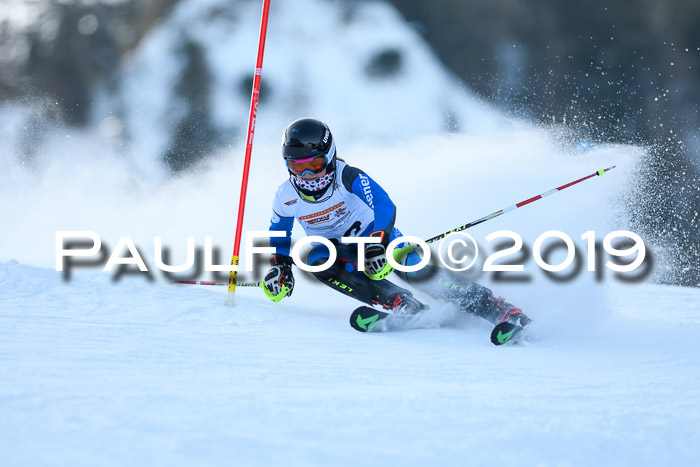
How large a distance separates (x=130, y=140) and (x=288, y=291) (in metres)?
11.3

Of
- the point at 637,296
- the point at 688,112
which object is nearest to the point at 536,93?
the point at 688,112

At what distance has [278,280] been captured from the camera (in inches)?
132

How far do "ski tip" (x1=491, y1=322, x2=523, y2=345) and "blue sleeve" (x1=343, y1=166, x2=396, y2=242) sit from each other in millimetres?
778

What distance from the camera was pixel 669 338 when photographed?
3.21 metres

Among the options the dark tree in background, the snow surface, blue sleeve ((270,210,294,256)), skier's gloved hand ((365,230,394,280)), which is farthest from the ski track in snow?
the dark tree in background

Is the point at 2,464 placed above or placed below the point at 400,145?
below

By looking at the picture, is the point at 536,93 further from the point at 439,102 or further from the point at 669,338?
the point at 669,338

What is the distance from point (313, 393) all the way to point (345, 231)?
72.2 inches

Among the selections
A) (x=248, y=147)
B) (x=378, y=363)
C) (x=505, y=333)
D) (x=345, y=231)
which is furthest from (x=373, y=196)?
(x=378, y=363)

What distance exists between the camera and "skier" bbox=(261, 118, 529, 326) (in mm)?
3172

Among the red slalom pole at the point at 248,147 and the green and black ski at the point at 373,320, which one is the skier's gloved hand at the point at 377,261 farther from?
the red slalom pole at the point at 248,147

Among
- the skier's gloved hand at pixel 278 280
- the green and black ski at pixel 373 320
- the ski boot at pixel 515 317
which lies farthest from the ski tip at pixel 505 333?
the skier's gloved hand at pixel 278 280

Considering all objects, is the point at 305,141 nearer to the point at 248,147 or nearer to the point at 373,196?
the point at 373,196

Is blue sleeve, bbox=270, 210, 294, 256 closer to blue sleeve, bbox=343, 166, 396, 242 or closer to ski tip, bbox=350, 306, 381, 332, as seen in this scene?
blue sleeve, bbox=343, 166, 396, 242
